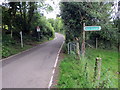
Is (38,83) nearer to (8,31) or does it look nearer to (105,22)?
(105,22)

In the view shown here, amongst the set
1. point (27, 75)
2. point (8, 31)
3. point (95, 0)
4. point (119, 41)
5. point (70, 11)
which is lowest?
point (27, 75)

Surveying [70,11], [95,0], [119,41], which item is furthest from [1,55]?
[119,41]

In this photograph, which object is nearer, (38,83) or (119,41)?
(38,83)

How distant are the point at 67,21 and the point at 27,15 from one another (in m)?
12.6

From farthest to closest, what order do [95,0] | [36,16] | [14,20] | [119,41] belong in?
1. [36,16]
2. [14,20]
3. [119,41]
4. [95,0]

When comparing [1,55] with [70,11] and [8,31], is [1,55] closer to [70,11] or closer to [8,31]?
[70,11]

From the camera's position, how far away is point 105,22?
11.0 meters

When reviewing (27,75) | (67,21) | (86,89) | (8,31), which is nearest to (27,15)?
(8,31)

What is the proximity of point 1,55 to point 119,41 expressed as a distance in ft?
43.4

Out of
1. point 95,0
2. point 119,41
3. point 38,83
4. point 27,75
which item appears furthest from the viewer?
point 119,41

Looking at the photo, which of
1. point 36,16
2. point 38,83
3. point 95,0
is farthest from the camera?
point 36,16

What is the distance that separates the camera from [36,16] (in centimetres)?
2267

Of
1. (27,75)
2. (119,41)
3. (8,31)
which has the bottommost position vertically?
(27,75)

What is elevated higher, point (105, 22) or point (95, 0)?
point (95, 0)
